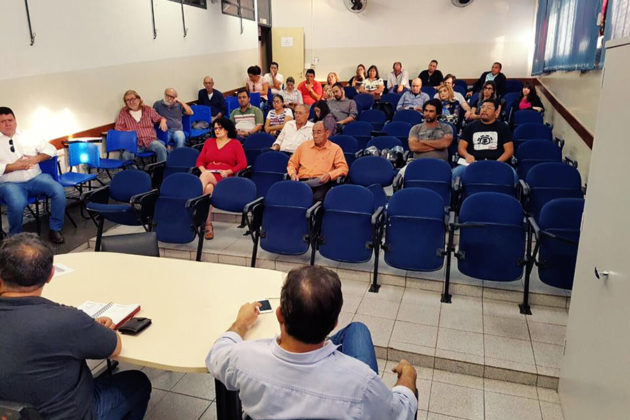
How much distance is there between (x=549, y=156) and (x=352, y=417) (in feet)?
16.0

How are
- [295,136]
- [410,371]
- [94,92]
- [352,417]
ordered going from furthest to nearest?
[94,92] < [295,136] < [410,371] < [352,417]

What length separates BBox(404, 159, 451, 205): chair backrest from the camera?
182 inches

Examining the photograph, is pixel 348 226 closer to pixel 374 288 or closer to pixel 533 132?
pixel 374 288

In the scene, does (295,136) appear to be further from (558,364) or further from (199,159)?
(558,364)

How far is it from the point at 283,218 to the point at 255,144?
2436mm

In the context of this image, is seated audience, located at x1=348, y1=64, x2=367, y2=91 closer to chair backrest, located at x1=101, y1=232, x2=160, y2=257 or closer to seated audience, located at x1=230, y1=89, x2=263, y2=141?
seated audience, located at x1=230, y1=89, x2=263, y2=141

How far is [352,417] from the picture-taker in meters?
1.36

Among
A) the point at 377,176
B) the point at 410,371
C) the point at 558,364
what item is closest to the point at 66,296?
the point at 410,371

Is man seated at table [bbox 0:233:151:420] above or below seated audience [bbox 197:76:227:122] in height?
below

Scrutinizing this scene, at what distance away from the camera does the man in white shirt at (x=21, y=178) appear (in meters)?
4.80

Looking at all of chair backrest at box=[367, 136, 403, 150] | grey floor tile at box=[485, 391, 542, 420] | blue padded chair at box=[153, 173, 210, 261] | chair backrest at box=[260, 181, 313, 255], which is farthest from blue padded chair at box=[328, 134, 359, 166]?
grey floor tile at box=[485, 391, 542, 420]

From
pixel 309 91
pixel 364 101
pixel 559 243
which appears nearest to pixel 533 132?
pixel 559 243

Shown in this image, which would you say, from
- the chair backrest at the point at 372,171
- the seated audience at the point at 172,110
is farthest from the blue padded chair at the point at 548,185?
the seated audience at the point at 172,110

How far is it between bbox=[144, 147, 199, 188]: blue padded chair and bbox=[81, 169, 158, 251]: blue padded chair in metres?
0.85
